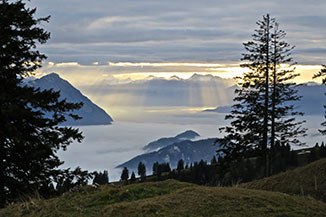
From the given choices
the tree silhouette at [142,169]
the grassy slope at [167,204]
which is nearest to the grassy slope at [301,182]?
the grassy slope at [167,204]

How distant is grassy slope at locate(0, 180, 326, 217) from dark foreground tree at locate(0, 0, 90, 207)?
17.9ft

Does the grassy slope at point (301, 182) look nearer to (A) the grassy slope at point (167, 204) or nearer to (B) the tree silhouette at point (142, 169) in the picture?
(A) the grassy slope at point (167, 204)

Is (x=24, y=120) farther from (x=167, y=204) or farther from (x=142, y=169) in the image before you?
(x=142, y=169)

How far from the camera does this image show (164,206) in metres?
10.7

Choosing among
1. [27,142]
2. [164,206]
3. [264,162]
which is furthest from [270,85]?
[164,206]

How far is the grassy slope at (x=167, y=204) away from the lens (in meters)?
10.3

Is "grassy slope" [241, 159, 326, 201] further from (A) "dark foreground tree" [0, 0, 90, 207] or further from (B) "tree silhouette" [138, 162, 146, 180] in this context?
(B) "tree silhouette" [138, 162, 146, 180]

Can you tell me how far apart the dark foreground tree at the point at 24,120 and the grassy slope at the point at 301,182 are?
11.5m

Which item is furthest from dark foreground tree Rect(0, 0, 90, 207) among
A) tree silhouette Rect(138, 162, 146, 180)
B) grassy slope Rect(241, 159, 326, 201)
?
tree silhouette Rect(138, 162, 146, 180)

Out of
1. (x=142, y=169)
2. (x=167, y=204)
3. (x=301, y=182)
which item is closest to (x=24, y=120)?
(x=167, y=204)

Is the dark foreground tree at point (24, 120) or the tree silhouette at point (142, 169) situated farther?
the tree silhouette at point (142, 169)

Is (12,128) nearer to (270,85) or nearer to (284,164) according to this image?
(270,85)

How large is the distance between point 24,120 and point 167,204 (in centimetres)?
1103

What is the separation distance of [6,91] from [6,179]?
436 centimetres
